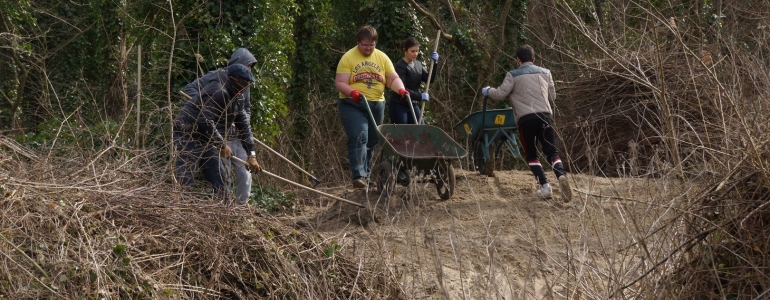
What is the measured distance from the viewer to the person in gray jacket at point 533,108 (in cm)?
908

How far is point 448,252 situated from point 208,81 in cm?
219

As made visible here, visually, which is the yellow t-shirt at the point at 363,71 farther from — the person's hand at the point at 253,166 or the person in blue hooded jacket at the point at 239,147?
the person's hand at the point at 253,166

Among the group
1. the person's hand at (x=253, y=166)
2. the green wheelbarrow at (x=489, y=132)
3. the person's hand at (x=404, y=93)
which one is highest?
the person's hand at (x=404, y=93)

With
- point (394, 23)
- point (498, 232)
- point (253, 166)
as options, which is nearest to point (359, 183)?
point (253, 166)

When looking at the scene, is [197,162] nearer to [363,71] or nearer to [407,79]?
[363,71]

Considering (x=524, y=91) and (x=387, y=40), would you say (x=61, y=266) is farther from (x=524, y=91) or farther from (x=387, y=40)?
(x=387, y=40)

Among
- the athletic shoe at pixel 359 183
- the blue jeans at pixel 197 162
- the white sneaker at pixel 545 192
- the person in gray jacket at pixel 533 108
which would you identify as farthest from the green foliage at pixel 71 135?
the white sneaker at pixel 545 192

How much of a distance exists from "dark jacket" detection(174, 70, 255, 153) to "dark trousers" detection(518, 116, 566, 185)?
2530mm

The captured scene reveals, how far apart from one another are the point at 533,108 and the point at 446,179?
3.16 ft

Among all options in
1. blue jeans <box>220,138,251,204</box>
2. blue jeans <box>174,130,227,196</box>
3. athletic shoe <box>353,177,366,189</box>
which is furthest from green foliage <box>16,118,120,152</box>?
athletic shoe <box>353,177,366,189</box>

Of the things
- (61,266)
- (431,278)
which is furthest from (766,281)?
(61,266)

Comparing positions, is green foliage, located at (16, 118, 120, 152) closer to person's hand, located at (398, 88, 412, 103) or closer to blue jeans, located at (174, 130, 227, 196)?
blue jeans, located at (174, 130, 227, 196)

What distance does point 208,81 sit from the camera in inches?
311

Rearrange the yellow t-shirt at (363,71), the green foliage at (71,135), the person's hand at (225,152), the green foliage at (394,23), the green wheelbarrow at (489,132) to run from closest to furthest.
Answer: the person's hand at (225,152) → the green foliage at (71,135) → the yellow t-shirt at (363,71) → the green wheelbarrow at (489,132) → the green foliage at (394,23)
